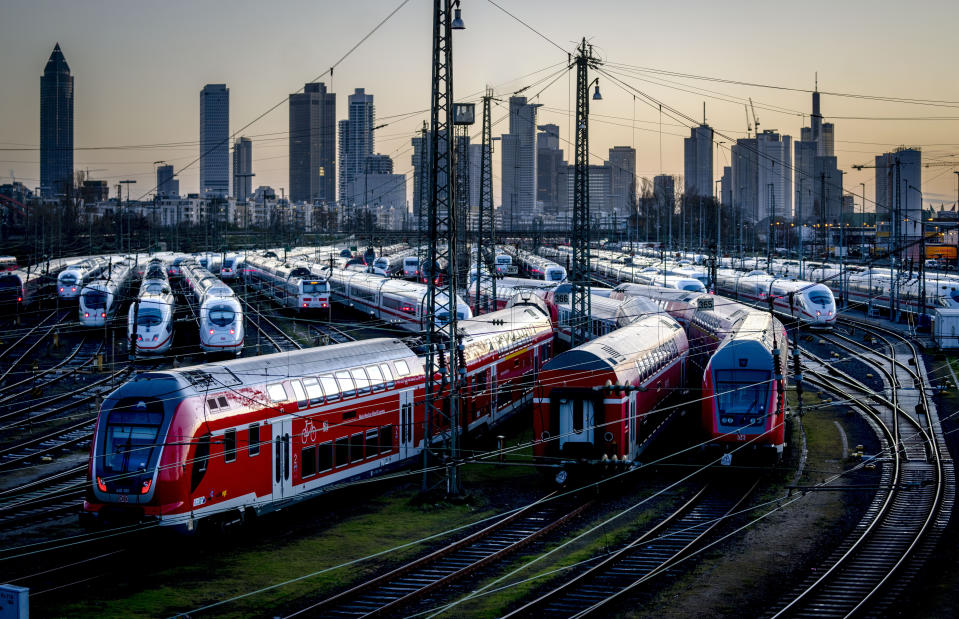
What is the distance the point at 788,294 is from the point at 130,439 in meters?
43.5

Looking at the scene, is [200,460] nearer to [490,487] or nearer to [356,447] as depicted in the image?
[356,447]

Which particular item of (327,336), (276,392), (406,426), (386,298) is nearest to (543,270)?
(386,298)

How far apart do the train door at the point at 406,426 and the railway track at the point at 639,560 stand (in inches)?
270

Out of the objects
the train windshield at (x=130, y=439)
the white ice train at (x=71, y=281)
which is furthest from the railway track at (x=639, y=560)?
the white ice train at (x=71, y=281)

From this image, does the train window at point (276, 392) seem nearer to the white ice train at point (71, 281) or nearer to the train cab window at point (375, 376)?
the train cab window at point (375, 376)

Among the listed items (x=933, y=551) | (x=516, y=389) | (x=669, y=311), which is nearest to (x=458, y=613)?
(x=933, y=551)

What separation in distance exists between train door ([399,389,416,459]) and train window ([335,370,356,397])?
6.40 ft

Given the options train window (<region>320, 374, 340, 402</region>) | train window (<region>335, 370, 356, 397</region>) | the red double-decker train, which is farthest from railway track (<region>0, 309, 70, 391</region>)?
train window (<region>320, 374, 340, 402</region>)

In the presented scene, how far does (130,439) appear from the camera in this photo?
59.9ft

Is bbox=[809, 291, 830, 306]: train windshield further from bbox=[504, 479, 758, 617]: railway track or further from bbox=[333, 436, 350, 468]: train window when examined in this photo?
bbox=[333, 436, 350, 468]: train window

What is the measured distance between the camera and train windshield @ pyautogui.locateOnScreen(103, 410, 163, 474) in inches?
709

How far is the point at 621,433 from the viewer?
22688 millimetres

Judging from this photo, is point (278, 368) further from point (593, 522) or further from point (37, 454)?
point (37, 454)

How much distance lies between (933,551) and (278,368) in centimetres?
1370
